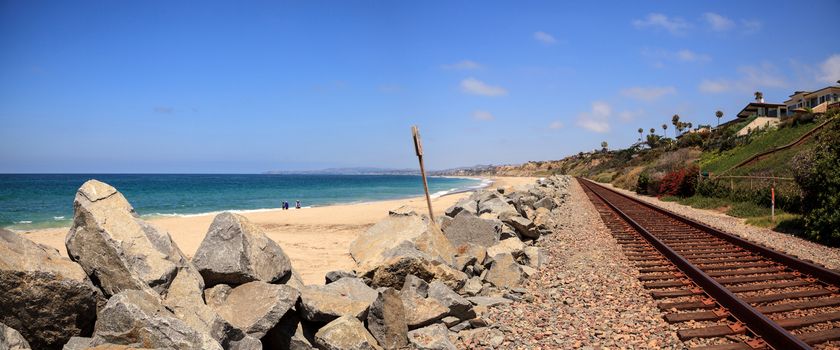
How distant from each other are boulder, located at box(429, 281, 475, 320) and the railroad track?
2.53m

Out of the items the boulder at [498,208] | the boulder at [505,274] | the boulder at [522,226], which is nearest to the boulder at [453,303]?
the boulder at [505,274]

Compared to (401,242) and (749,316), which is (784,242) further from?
(401,242)

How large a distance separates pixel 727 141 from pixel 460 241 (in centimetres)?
4675

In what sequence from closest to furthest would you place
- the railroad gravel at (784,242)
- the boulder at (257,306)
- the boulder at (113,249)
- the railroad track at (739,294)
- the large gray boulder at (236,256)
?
the boulder at (113,249)
the boulder at (257,306)
the large gray boulder at (236,256)
the railroad track at (739,294)
the railroad gravel at (784,242)

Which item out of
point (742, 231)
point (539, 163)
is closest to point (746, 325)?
point (742, 231)

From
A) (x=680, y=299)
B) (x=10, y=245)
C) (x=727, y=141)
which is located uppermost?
(x=727, y=141)

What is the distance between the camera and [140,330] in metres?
3.70

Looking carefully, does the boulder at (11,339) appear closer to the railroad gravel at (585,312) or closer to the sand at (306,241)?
the sand at (306,241)

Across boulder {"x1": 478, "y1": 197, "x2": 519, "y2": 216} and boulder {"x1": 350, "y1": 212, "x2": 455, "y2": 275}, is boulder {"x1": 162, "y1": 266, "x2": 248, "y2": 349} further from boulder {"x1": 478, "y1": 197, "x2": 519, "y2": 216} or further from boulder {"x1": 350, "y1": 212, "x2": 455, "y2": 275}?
boulder {"x1": 478, "y1": 197, "x2": 519, "y2": 216}

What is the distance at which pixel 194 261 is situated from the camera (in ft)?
18.0

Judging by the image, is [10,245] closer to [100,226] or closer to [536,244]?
[100,226]

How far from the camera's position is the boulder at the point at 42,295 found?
377 centimetres

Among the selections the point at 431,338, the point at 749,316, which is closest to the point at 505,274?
the point at 431,338

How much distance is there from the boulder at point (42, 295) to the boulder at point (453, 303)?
3.80 meters
